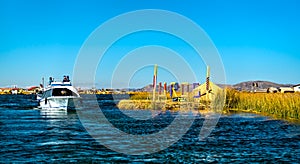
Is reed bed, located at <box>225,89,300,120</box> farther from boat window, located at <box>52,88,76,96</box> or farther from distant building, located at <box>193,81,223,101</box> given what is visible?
boat window, located at <box>52,88,76,96</box>

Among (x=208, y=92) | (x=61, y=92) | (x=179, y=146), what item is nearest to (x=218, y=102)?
(x=208, y=92)

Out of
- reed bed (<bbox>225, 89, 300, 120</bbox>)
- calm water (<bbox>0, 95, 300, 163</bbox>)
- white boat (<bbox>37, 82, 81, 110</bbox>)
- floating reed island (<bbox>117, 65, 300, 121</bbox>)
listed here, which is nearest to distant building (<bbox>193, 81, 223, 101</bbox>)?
floating reed island (<bbox>117, 65, 300, 121</bbox>)

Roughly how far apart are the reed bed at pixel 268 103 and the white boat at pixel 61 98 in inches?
740

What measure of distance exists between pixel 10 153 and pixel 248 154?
10.8 meters

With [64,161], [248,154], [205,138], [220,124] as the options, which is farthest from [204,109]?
[64,161]

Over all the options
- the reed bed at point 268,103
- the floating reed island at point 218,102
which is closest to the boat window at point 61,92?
the floating reed island at point 218,102

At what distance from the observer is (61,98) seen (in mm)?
48219

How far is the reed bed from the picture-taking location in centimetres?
3331

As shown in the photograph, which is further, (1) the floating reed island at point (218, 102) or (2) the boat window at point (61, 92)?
(2) the boat window at point (61, 92)

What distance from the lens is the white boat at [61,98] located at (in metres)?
48.3

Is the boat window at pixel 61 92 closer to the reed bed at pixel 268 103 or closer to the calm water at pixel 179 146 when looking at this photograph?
the reed bed at pixel 268 103

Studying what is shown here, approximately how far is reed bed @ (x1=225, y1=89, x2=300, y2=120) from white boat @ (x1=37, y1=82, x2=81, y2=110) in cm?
1880

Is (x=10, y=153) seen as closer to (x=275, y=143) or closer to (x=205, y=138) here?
(x=205, y=138)

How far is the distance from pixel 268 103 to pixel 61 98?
24327 mm
